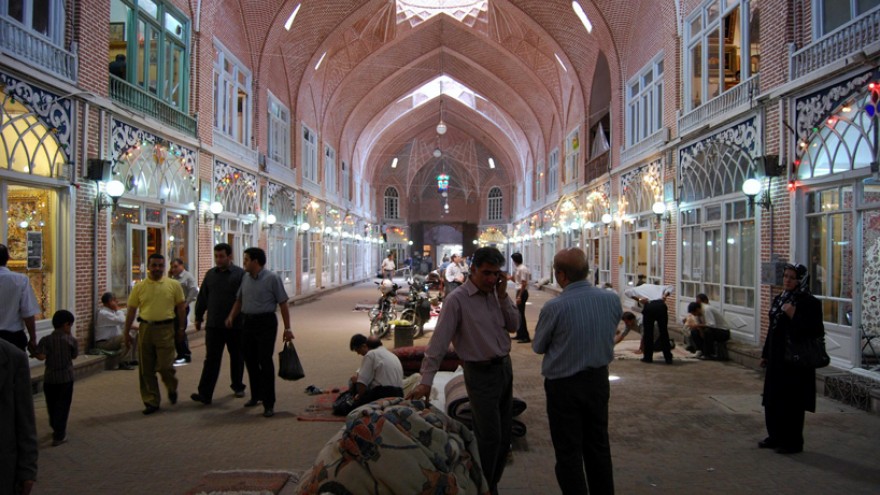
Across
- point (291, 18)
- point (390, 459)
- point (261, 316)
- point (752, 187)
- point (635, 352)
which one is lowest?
point (635, 352)

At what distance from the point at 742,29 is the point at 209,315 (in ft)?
30.3

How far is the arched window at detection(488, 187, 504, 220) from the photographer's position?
143 ft

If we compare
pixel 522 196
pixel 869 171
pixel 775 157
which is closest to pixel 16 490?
pixel 869 171

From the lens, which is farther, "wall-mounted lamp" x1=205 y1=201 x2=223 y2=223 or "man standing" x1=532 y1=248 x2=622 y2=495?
"wall-mounted lamp" x1=205 y1=201 x2=223 y2=223

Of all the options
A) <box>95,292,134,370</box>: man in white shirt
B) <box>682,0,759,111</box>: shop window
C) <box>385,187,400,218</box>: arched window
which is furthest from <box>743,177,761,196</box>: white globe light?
<box>385,187,400,218</box>: arched window

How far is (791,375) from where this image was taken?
4.79m

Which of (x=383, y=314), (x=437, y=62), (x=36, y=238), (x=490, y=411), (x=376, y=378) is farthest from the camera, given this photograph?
(x=437, y=62)

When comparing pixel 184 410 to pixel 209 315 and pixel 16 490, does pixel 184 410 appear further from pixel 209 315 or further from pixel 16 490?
pixel 16 490

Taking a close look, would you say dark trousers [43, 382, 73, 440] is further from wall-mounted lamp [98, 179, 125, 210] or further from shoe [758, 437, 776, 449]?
shoe [758, 437, 776, 449]

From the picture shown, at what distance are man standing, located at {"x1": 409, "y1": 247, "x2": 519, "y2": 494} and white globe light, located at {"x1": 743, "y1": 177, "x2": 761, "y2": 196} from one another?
6677 millimetres

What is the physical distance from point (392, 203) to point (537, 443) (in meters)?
39.0

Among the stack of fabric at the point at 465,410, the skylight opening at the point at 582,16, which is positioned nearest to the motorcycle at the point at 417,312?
the stack of fabric at the point at 465,410

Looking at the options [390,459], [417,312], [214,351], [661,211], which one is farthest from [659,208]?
[390,459]

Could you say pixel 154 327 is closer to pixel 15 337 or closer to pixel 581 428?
pixel 15 337
